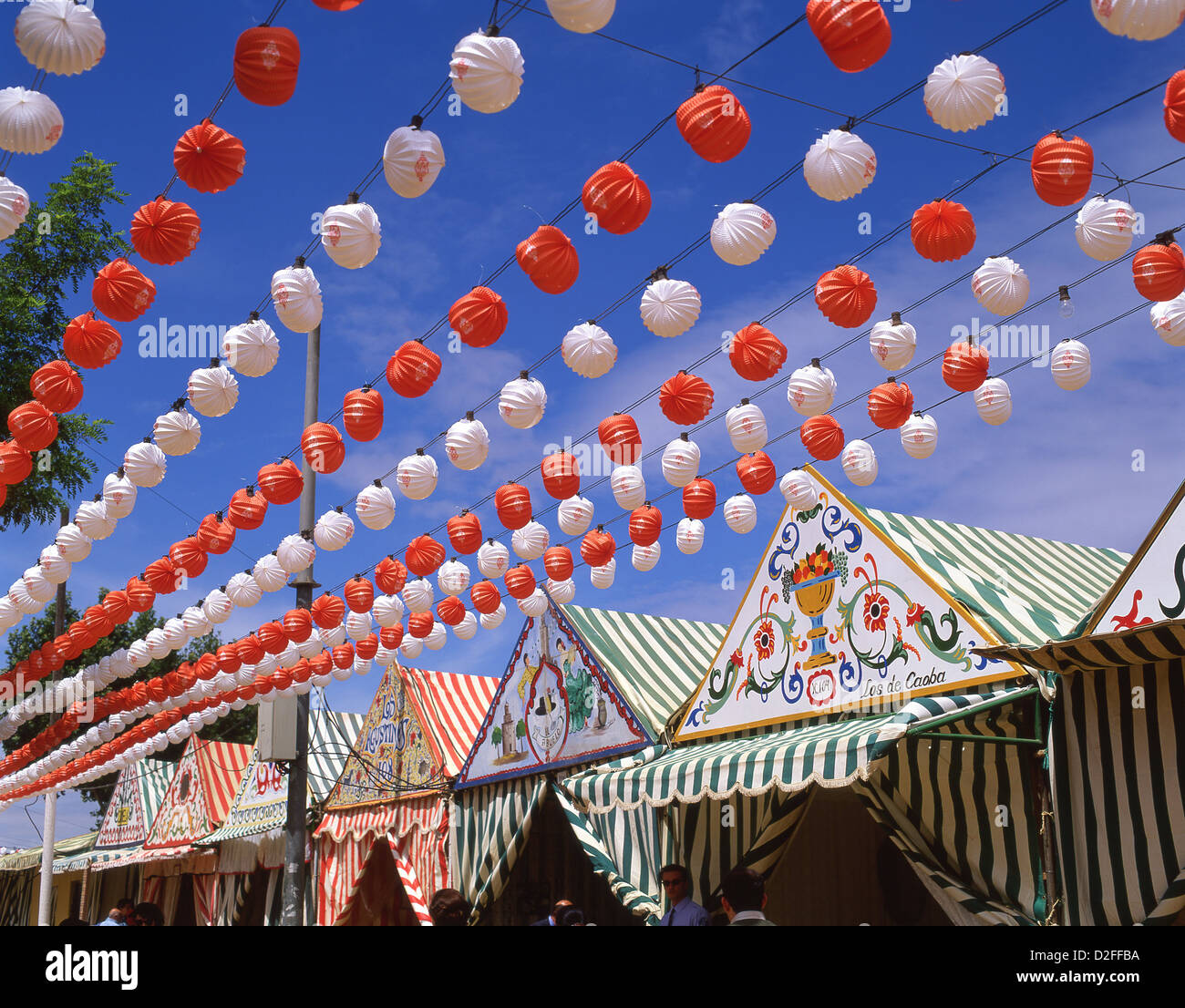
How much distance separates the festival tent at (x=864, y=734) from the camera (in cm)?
751

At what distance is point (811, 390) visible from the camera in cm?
795

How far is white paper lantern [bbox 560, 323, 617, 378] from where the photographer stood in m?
7.78

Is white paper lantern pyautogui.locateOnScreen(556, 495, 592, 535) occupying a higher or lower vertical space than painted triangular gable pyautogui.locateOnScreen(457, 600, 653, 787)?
higher

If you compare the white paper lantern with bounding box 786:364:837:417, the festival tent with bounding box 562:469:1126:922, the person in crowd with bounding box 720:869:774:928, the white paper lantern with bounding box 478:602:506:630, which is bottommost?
the person in crowd with bounding box 720:869:774:928

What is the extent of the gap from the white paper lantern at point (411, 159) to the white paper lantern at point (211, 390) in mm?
2921

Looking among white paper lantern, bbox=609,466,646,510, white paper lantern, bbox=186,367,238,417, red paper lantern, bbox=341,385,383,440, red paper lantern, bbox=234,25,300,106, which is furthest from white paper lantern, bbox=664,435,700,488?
red paper lantern, bbox=234,25,300,106

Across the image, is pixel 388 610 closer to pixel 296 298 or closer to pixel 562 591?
pixel 562 591

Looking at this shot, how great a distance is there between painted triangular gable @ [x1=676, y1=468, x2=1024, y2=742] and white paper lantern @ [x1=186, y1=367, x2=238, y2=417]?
195 inches

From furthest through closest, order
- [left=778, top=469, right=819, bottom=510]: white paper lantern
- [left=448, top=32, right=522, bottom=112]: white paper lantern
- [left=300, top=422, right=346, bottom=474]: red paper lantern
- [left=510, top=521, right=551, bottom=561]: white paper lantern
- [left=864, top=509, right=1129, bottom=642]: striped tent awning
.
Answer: [left=510, top=521, right=551, bottom=561]: white paper lantern → [left=778, top=469, right=819, bottom=510]: white paper lantern → [left=300, top=422, right=346, bottom=474]: red paper lantern → [left=864, top=509, right=1129, bottom=642]: striped tent awning → [left=448, top=32, right=522, bottom=112]: white paper lantern

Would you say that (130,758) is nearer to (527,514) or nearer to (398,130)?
(527,514)

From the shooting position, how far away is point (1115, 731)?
7.03 m

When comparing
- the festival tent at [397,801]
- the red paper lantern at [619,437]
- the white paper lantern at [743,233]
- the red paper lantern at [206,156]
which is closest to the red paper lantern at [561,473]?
the red paper lantern at [619,437]

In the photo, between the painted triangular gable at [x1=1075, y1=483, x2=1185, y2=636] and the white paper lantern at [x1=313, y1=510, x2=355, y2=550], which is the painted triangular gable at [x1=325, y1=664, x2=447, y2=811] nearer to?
the white paper lantern at [x1=313, y1=510, x2=355, y2=550]

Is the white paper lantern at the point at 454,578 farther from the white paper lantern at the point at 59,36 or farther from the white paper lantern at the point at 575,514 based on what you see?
the white paper lantern at the point at 59,36
